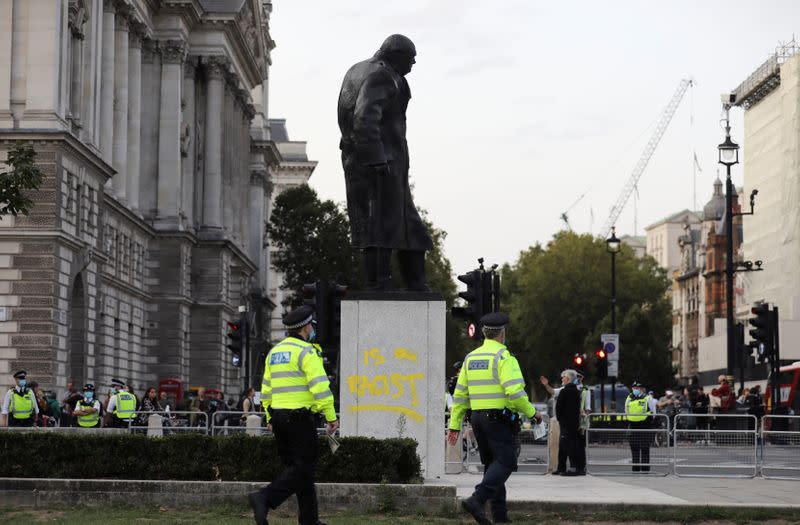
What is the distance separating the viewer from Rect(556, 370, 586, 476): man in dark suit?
28.2m

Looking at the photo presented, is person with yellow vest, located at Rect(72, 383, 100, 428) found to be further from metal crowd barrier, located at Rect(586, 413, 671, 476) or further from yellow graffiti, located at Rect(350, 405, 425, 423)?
yellow graffiti, located at Rect(350, 405, 425, 423)

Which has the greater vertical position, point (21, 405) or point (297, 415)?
point (297, 415)

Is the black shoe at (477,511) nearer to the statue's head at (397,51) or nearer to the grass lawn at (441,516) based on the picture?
the grass lawn at (441,516)

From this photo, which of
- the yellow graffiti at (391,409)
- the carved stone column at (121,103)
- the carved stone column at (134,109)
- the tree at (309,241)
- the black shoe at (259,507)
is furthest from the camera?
the tree at (309,241)

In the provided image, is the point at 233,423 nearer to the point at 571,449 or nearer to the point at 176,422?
the point at 176,422

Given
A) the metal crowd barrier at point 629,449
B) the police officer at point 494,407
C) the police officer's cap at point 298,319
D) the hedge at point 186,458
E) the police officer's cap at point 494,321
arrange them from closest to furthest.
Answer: the police officer's cap at point 298,319
the police officer at point 494,407
the police officer's cap at point 494,321
the hedge at point 186,458
the metal crowd barrier at point 629,449

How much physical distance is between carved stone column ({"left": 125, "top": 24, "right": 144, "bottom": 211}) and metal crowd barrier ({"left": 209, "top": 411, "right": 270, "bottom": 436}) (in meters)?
42.2

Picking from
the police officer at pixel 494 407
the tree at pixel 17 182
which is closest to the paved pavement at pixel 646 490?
the police officer at pixel 494 407

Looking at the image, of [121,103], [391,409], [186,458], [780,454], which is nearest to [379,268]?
[391,409]

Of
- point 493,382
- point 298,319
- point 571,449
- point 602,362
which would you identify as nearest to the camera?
point 298,319

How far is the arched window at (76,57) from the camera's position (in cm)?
5734

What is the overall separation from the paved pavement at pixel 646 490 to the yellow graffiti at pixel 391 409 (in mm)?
869

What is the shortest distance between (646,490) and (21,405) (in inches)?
705

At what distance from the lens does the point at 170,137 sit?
81.0m
